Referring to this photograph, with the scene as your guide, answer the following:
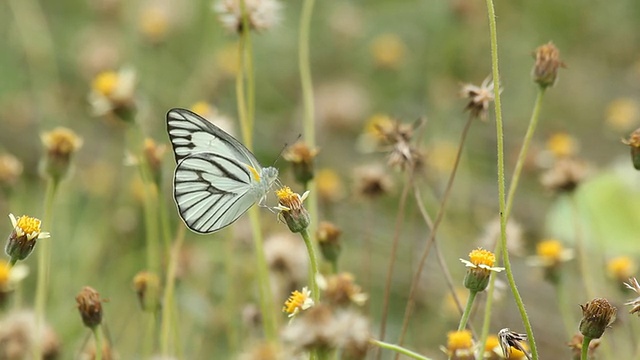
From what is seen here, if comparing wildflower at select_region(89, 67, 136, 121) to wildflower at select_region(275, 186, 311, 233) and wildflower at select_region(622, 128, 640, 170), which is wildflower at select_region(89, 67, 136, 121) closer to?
wildflower at select_region(275, 186, 311, 233)

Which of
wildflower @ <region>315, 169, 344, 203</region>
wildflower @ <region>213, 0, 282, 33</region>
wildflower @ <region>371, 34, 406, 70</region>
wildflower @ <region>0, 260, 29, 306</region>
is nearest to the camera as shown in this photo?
wildflower @ <region>0, 260, 29, 306</region>

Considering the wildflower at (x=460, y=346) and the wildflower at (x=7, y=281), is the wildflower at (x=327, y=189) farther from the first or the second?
the wildflower at (x=460, y=346)

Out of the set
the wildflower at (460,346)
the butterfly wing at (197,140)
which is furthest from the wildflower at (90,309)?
the wildflower at (460,346)

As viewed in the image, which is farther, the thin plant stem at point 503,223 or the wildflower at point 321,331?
the thin plant stem at point 503,223

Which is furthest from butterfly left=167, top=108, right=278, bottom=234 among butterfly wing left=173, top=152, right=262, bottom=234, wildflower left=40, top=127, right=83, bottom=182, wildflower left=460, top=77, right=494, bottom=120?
wildflower left=460, top=77, right=494, bottom=120

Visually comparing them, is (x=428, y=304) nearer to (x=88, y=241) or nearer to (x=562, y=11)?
(x=88, y=241)

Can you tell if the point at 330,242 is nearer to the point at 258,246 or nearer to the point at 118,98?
the point at 258,246
